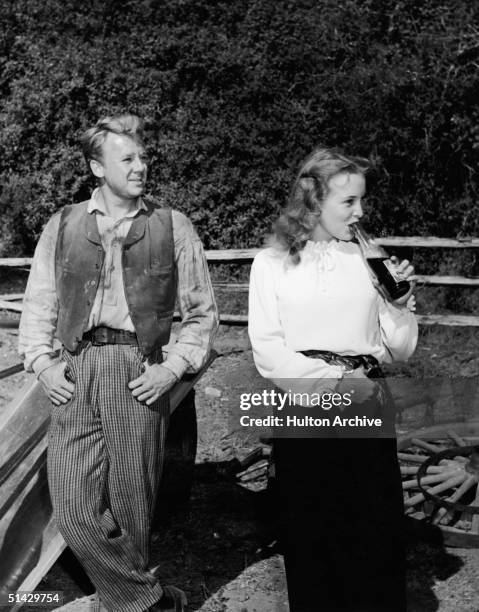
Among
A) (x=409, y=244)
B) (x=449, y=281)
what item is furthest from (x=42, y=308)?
(x=449, y=281)

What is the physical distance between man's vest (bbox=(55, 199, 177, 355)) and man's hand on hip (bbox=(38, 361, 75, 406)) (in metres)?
0.09

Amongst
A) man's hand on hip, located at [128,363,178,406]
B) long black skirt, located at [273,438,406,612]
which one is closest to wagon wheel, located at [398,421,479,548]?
long black skirt, located at [273,438,406,612]

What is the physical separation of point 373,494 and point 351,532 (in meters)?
0.16

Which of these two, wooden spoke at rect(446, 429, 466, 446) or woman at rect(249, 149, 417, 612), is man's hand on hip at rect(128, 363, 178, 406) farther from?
wooden spoke at rect(446, 429, 466, 446)

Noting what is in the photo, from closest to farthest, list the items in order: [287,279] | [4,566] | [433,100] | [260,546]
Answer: [287,279], [4,566], [260,546], [433,100]

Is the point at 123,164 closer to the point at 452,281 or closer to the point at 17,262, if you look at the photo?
the point at 452,281

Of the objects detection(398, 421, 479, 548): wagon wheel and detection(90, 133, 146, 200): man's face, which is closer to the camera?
detection(90, 133, 146, 200): man's face

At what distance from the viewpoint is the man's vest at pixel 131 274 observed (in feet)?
10.5

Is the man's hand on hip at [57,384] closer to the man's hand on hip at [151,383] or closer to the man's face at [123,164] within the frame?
the man's hand on hip at [151,383]

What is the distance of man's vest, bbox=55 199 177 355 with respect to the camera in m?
3.21

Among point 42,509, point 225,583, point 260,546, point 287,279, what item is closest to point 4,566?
point 42,509

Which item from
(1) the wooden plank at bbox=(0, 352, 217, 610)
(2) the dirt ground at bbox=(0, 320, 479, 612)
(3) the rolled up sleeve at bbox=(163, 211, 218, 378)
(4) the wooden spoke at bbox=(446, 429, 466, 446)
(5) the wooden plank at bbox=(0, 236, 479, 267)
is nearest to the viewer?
(3) the rolled up sleeve at bbox=(163, 211, 218, 378)

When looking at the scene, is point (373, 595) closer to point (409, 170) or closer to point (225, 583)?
point (225, 583)

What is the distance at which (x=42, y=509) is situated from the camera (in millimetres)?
3633
